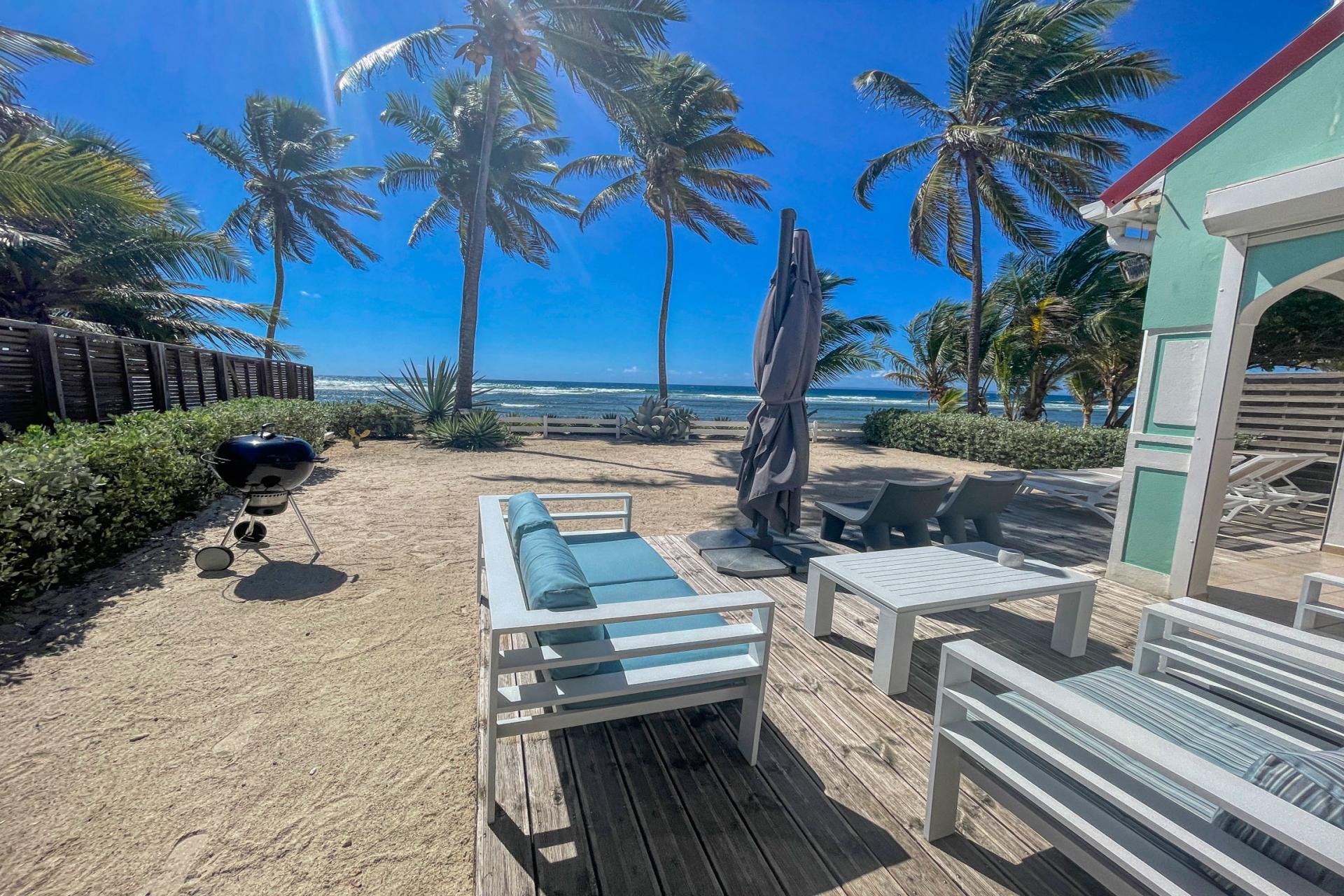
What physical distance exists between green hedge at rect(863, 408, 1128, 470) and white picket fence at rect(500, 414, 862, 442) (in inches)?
60.5

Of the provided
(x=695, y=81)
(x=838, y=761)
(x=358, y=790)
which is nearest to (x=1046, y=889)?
(x=838, y=761)

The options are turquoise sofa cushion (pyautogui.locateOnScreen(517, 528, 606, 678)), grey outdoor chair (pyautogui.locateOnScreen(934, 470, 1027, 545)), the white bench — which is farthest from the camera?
grey outdoor chair (pyautogui.locateOnScreen(934, 470, 1027, 545))

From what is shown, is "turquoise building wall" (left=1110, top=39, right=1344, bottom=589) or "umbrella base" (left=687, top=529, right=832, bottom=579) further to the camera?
"umbrella base" (left=687, top=529, right=832, bottom=579)

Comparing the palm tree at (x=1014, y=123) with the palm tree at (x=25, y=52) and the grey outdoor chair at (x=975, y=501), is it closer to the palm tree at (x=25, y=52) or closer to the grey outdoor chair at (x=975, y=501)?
the grey outdoor chair at (x=975, y=501)

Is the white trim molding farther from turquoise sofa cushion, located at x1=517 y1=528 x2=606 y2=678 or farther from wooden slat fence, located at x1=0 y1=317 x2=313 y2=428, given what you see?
wooden slat fence, located at x1=0 y1=317 x2=313 y2=428

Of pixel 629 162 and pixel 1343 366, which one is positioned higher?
pixel 629 162

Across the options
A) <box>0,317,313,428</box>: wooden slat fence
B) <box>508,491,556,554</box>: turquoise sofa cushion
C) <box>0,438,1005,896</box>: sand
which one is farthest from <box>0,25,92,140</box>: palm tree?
<box>508,491,556,554</box>: turquoise sofa cushion

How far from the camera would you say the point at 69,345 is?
15.3 ft

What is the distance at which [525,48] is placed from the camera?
9953 millimetres

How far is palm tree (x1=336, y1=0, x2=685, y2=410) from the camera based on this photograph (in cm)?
979

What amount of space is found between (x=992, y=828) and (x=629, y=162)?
51.7 ft

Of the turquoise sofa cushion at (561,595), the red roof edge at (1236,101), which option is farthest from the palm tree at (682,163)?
the turquoise sofa cushion at (561,595)

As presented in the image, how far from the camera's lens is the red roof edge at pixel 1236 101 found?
283 centimetres

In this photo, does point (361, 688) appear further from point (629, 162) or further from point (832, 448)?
point (629, 162)
